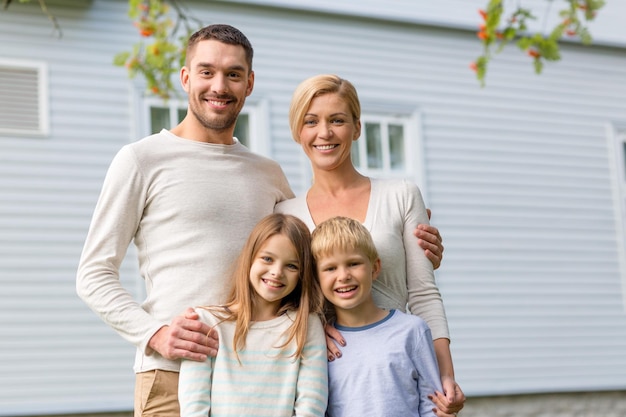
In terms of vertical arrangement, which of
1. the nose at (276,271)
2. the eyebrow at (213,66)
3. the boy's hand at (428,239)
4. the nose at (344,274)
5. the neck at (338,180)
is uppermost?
the eyebrow at (213,66)

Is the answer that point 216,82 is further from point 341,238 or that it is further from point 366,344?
point 366,344

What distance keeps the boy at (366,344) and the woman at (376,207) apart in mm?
120

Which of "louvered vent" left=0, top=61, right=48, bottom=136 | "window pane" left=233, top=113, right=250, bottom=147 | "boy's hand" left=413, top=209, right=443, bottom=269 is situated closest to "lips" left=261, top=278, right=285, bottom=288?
"boy's hand" left=413, top=209, right=443, bottom=269

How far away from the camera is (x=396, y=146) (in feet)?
32.5

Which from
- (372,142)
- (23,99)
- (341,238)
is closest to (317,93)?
(341,238)

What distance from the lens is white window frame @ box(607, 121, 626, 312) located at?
35.1 ft

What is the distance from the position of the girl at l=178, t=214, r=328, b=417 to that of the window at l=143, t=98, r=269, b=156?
5.85 m

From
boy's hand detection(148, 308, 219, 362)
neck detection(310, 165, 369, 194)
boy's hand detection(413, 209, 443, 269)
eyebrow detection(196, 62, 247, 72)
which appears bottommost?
boy's hand detection(148, 308, 219, 362)

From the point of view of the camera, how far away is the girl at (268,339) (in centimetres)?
288

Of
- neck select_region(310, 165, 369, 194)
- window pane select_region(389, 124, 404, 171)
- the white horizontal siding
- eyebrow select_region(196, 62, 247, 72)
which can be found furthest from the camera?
window pane select_region(389, 124, 404, 171)

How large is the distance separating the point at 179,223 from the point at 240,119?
6156 mm

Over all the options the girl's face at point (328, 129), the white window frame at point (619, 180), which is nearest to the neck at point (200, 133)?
the girl's face at point (328, 129)

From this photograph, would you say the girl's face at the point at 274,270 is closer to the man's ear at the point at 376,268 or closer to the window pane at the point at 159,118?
the man's ear at the point at 376,268

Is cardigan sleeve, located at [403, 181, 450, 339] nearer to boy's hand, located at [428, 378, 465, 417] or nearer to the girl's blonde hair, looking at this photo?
boy's hand, located at [428, 378, 465, 417]
